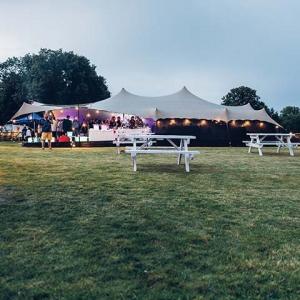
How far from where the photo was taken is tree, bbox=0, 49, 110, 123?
186 feet

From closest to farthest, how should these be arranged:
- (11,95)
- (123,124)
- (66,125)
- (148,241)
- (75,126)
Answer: (148,241), (75,126), (123,124), (66,125), (11,95)

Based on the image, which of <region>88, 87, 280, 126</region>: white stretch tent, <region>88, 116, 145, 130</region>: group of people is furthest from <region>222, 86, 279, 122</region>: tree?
<region>88, 116, 145, 130</region>: group of people

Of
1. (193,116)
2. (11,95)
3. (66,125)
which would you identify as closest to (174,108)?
(193,116)

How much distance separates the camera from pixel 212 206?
17.4ft

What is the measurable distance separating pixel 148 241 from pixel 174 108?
2381 cm

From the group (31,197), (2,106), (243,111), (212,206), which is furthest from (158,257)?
(2,106)

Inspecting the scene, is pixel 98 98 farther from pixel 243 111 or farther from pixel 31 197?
pixel 31 197

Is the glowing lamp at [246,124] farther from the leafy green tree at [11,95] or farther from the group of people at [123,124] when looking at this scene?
the leafy green tree at [11,95]

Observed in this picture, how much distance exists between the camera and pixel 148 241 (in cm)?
379

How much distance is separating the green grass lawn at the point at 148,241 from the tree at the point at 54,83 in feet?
170

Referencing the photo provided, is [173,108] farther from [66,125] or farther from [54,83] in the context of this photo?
[54,83]

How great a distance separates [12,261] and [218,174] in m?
6.05

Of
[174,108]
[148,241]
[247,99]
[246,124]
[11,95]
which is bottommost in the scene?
[148,241]

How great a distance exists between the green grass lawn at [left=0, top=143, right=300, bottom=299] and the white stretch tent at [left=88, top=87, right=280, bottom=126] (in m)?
19.8
